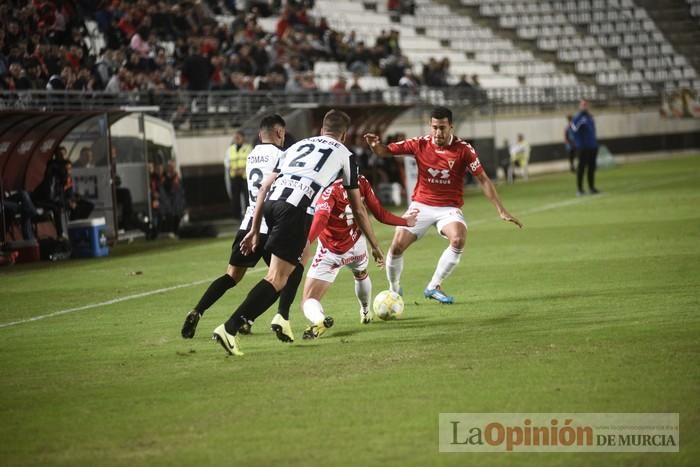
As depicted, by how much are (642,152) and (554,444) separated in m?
A: 43.6

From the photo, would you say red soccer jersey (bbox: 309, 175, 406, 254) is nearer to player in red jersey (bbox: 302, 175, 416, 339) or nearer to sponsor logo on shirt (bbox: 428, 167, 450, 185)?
player in red jersey (bbox: 302, 175, 416, 339)

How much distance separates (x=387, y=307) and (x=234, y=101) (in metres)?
18.7

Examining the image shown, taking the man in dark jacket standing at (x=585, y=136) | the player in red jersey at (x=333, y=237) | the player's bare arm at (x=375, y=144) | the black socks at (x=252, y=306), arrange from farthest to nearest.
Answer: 1. the man in dark jacket standing at (x=585, y=136)
2. the player's bare arm at (x=375, y=144)
3. the player in red jersey at (x=333, y=237)
4. the black socks at (x=252, y=306)

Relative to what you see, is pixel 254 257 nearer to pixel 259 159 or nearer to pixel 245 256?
pixel 245 256

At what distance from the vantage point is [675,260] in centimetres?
1592

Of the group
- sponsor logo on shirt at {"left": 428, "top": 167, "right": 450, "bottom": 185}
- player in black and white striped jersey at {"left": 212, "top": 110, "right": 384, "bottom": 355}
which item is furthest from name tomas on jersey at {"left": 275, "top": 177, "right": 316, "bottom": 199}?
sponsor logo on shirt at {"left": 428, "top": 167, "right": 450, "bottom": 185}

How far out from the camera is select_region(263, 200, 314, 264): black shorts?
9875 mm

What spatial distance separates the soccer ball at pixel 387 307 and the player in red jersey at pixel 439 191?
46.5 inches

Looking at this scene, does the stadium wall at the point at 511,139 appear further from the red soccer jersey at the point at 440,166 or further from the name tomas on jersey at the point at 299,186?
the name tomas on jersey at the point at 299,186

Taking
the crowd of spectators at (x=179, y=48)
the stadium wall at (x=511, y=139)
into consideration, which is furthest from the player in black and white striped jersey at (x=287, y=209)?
the stadium wall at (x=511, y=139)

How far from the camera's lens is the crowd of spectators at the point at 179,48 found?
81.0 feet

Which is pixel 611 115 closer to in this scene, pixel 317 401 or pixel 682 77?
pixel 682 77

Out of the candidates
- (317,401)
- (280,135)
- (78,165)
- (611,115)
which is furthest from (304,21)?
(317,401)

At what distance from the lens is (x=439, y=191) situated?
44.7 feet
